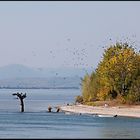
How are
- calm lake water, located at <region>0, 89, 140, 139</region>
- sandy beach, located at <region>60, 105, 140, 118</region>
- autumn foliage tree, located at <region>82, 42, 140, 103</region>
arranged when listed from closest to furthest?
calm lake water, located at <region>0, 89, 140, 139</region> < sandy beach, located at <region>60, 105, 140, 118</region> < autumn foliage tree, located at <region>82, 42, 140, 103</region>

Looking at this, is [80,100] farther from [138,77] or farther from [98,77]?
[138,77]

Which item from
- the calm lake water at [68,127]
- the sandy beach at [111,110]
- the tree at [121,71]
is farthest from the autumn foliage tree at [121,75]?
the calm lake water at [68,127]

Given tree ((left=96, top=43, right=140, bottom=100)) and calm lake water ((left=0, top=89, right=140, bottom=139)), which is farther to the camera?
tree ((left=96, top=43, right=140, bottom=100))

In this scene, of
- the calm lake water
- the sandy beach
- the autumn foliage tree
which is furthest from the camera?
the autumn foliage tree

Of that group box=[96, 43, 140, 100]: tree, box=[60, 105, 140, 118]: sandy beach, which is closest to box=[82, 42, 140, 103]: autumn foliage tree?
box=[96, 43, 140, 100]: tree

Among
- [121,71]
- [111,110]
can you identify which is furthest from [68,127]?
[121,71]

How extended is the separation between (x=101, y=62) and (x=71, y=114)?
23663 millimetres

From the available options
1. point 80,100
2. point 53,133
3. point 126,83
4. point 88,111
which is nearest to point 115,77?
point 126,83

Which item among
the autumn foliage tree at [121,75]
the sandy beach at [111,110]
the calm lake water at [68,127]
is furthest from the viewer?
the autumn foliage tree at [121,75]

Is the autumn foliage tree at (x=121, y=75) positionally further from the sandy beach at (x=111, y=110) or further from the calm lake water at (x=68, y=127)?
the calm lake water at (x=68, y=127)

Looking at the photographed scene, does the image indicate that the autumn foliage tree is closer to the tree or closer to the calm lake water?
the tree

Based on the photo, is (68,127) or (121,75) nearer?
(68,127)

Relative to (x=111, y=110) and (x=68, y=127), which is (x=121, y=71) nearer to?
(x=111, y=110)

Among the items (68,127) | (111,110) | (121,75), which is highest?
(121,75)
